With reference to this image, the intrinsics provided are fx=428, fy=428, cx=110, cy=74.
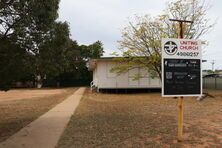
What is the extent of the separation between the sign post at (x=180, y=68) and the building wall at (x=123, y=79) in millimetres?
29017

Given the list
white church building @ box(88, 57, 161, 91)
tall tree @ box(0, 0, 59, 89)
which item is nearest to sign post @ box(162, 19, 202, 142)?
tall tree @ box(0, 0, 59, 89)

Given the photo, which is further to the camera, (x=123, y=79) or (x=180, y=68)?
(x=123, y=79)

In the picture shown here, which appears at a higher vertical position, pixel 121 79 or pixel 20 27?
pixel 20 27

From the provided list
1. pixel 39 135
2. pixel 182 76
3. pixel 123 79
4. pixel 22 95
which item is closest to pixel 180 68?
pixel 182 76

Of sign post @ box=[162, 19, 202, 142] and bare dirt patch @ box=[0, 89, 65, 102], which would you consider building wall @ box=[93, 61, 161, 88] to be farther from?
sign post @ box=[162, 19, 202, 142]

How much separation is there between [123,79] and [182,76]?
29668 mm

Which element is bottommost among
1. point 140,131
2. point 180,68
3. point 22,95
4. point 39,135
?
point 39,135

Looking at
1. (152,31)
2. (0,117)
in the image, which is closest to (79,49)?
(152,31)

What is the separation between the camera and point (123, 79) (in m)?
41.1

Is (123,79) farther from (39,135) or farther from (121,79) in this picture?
(39,135)

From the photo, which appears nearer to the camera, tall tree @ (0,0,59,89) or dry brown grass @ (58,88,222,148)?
dry brown grass @ (58,88,222,148)

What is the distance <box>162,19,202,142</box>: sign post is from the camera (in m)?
11.3

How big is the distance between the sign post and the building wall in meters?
29.0

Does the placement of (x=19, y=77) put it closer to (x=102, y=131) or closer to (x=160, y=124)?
(x=102, y=131)
